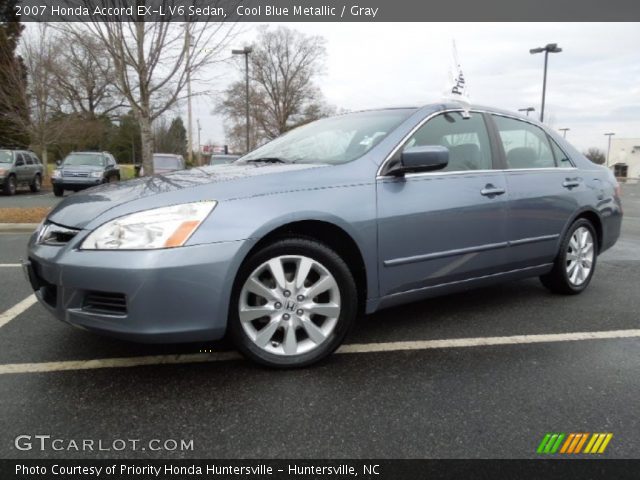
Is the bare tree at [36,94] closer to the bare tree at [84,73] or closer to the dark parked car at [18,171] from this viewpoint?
the bare tree at [84,73]

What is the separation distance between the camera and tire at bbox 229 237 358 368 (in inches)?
98.5

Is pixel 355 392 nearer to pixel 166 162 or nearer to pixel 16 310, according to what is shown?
pixel 16 310

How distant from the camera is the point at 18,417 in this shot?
84.4 inches

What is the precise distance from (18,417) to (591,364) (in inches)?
112

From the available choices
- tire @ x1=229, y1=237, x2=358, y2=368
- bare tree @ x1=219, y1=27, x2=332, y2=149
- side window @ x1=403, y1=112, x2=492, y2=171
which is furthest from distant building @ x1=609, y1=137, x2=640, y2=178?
tire @ x1=229, y1=237, x2=358, y2=368

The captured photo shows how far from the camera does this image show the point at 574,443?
1997 mm

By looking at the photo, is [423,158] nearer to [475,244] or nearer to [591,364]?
[475,244]

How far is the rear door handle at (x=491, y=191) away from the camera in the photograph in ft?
11.0

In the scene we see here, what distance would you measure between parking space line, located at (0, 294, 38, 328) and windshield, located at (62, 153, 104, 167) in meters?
13.8

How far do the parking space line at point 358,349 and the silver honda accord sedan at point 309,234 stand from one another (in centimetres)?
28

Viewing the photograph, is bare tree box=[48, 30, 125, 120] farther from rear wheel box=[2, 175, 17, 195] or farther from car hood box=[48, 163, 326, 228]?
car hood box=[48, 163, 326, 228]

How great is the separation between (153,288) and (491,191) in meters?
2.27

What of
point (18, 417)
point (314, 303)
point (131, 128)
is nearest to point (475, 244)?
point (314, 303)

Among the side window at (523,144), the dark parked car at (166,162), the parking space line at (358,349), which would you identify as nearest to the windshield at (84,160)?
the dark parked car at (166,162)
